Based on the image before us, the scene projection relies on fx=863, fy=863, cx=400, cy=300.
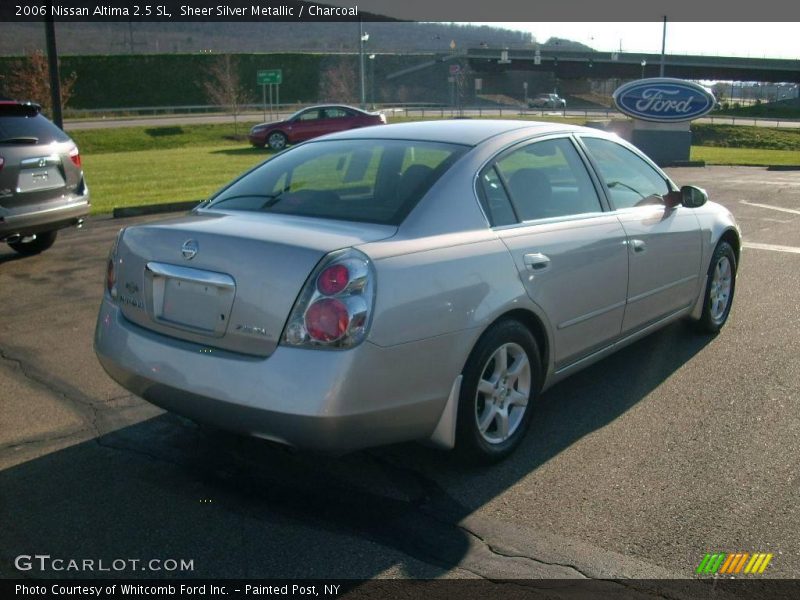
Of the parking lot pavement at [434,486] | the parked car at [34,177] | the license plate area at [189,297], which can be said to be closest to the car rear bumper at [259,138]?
the parked car at [34,177]

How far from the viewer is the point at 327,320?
11.1ft

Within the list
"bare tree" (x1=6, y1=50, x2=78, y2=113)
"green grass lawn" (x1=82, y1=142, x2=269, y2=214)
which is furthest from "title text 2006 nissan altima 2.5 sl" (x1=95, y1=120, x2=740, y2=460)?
"bare tree" (x1=6, y1=50, x2=78, y2=113)

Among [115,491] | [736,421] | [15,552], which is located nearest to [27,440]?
[115,491]

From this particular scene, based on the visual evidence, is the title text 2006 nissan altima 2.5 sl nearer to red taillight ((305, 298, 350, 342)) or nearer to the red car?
red taillight ((305, 298, 350, 342))

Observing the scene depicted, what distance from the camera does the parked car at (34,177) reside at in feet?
25.7

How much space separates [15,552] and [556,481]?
2.29 m

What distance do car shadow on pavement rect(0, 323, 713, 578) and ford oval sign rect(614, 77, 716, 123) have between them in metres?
20.1

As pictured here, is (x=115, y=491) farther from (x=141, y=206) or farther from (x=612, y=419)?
(x=141, y=206)

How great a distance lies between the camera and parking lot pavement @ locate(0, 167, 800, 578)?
3.30 meters

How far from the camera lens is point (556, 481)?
3959mm

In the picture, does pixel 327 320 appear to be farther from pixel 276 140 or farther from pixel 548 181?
pixel 276 140

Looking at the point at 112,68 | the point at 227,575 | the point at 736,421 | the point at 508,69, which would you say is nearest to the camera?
the point at 227,575

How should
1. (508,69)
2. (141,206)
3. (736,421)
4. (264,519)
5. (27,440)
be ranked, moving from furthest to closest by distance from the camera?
(508,69), (141,206), (736,421), (27,440), (264,519)

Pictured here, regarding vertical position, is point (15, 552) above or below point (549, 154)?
below
